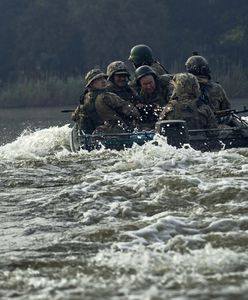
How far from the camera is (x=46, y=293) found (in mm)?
4984

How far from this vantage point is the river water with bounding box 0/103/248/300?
5062mm

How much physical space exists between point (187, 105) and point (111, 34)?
37.6 metres

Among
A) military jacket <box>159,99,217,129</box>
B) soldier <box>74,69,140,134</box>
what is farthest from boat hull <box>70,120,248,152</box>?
soldier <box>74,69,140,134</box>

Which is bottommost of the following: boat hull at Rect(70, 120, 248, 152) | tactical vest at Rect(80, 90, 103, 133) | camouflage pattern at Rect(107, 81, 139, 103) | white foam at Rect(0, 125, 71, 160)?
white foam at Rect(0, 125, 71, 160)

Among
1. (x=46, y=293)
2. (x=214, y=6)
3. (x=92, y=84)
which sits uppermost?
(x=214, y=6)

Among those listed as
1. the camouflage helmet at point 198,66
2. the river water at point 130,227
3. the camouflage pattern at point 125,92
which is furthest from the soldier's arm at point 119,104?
the river water at point 130,227

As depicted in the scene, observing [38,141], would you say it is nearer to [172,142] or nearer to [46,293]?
[172,142]

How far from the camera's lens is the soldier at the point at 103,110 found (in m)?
13.0

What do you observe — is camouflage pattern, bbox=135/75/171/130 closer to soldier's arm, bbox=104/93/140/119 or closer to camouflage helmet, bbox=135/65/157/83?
camouflage helmet, bbox=135/65/157/83

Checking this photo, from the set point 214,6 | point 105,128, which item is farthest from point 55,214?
point 214,6

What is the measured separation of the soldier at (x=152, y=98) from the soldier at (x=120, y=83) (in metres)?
0.15

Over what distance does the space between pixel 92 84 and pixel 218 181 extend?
4.90 metres

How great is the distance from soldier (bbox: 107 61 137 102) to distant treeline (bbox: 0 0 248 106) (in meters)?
32.7

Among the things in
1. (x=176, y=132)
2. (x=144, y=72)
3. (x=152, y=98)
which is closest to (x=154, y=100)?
(x=152, y=98)
